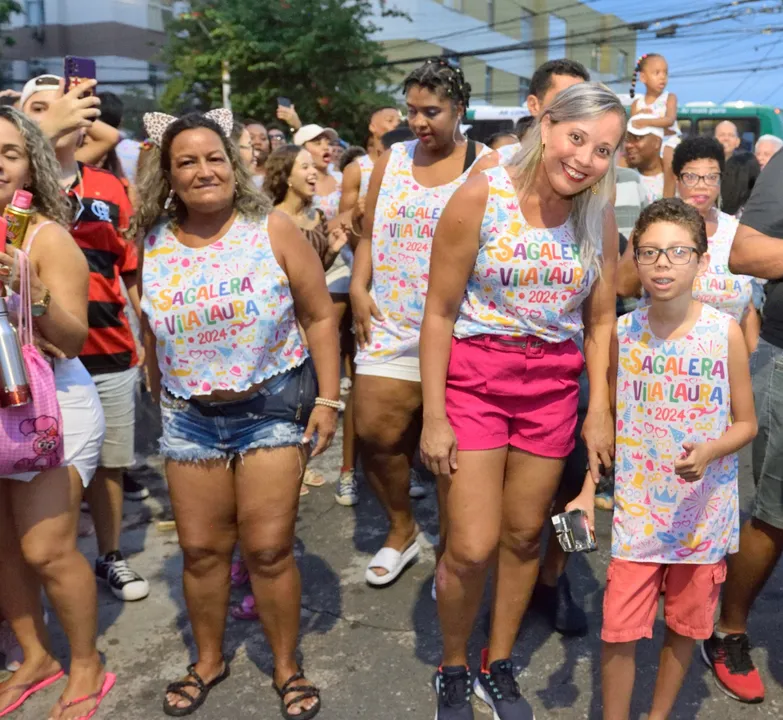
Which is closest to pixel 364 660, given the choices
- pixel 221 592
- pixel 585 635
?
pixel 221 592

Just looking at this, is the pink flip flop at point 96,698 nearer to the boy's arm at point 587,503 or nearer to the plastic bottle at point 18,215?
the plastic bottle at point 18,215

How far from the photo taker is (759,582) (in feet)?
9.57

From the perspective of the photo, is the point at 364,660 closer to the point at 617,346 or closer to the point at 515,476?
the point at 515,476

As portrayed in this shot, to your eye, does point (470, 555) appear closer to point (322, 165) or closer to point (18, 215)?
point (18, 215)

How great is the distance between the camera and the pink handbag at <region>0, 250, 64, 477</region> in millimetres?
2498

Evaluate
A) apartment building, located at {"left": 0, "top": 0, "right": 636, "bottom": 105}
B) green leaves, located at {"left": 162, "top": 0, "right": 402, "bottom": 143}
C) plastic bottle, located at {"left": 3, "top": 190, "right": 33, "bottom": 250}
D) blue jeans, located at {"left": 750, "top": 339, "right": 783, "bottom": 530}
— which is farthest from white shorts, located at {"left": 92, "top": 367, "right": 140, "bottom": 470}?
apartment building, located at {"left": 0, "top": 0, "right": 636, "bottom": 105}

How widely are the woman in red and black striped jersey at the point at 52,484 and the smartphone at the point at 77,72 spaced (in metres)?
0.47

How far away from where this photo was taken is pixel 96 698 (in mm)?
2877

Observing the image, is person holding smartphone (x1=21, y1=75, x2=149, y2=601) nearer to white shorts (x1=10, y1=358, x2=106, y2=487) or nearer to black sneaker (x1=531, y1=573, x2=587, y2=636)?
white shorts (x1=10, y1=358, x2=106, y2=487)

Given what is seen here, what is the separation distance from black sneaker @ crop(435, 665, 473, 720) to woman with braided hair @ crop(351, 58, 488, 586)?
0.97 metres

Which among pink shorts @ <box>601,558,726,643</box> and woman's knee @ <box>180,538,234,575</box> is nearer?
pink shorts @ <box>601,558,726,643</box>

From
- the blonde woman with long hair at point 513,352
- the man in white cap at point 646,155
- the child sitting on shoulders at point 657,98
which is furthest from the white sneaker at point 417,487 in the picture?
the child sitting on shoulders at point 657,98

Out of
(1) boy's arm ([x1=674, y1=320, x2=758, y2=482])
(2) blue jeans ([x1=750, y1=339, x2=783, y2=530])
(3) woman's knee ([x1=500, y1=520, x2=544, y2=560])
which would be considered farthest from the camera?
(2) blue jeans ([x1=750, y1=339, x2=783, y2=530])

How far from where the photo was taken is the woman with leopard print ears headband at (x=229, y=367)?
8.78ft
